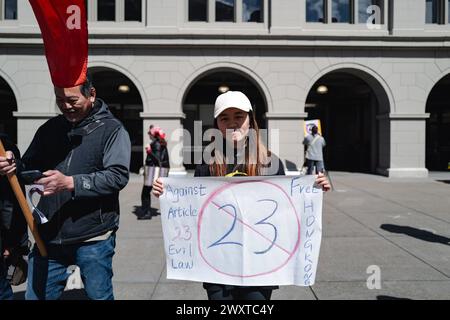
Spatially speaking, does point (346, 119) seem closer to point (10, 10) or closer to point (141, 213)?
point (141, 213)

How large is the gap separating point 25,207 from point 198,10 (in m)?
15.2

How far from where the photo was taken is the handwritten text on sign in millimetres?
2562

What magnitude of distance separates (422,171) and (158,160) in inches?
492

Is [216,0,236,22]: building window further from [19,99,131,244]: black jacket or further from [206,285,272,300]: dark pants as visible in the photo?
[206,285,272,300]: dark pants

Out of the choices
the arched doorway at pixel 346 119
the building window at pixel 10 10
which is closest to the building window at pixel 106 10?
the building window at pixel 10 10

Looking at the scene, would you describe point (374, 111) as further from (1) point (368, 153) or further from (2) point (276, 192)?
(2) point (276, 192)

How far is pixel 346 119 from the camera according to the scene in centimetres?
2239

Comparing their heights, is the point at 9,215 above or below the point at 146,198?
above

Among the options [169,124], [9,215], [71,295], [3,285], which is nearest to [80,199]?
[9,215]

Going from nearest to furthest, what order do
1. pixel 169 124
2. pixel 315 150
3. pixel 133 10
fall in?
pixel 315 150 → pixel 169 124 → pixel 133 10

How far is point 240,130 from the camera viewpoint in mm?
2531

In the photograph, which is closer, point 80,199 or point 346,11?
point 80,199

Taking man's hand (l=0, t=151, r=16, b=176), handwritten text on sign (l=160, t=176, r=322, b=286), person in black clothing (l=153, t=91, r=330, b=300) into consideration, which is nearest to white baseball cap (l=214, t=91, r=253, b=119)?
person in black clothing (l=153, t=91, r=330, b=300)
